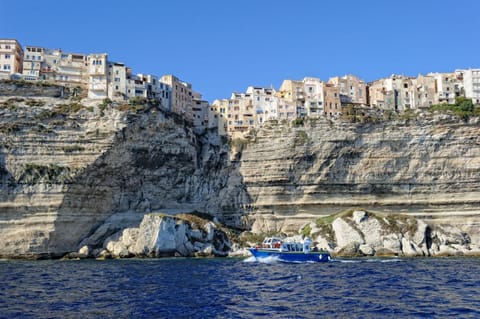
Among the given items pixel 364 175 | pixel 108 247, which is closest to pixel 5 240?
pixel 108 247

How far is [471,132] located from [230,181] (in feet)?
108

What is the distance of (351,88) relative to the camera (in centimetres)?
9225

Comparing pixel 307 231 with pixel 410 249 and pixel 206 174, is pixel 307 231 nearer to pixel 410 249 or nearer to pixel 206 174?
pixel 410 249

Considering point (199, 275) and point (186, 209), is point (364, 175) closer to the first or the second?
point (186, 209)

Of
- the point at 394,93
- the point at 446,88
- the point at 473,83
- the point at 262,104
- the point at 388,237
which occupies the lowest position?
the point at 388,237

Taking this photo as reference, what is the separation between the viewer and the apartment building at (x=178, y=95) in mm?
81812

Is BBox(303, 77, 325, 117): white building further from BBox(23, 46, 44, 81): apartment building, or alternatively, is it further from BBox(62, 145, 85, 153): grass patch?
BBox(23, 46, 44, 81): apartment building

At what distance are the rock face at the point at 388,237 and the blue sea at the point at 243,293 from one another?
20.7 metres

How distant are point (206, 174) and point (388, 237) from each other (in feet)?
85.9

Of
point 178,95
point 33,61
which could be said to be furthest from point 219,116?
point 33,61

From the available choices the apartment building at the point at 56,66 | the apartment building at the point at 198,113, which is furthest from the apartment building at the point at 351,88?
the apartment building at the point at 56,66

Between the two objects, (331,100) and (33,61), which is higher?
(33,61)

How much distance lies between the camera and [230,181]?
75.9 meters

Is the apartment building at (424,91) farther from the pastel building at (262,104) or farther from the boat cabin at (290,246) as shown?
the boat cabin at (290,246)
